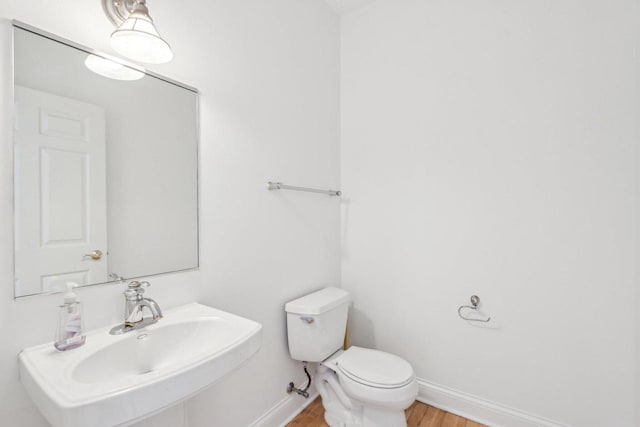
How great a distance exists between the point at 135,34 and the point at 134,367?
104 cm

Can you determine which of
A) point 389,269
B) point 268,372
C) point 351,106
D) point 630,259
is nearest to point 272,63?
point 351,106

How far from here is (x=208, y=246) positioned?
132 cm

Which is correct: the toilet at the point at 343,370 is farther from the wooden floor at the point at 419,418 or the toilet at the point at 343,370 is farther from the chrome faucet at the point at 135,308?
the chrome faucet at the point at 135,308

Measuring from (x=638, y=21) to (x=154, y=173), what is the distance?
2.25 m

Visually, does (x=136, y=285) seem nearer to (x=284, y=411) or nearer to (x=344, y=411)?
(x=284, y=411)

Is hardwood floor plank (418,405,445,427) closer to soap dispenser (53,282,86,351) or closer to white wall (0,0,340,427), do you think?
white wall (0,0,340,427)

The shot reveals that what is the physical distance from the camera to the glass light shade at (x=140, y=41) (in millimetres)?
905

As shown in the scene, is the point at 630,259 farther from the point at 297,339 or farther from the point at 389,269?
the point at 297,339

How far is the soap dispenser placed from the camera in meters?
0.85

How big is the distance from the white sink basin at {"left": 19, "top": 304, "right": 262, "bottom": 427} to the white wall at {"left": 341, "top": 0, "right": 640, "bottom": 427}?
51.0 inches

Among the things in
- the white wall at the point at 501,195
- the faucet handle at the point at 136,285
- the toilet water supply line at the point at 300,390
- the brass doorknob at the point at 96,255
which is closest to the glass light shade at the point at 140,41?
the brass doorknob at the point at 96,255

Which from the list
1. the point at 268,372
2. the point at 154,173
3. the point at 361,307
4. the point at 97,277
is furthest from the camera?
the point at 361,307

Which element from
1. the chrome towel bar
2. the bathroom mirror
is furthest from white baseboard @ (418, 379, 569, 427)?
the bathroom mirror

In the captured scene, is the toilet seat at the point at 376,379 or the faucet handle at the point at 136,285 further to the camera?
the toilet seat at the point at 376,379
